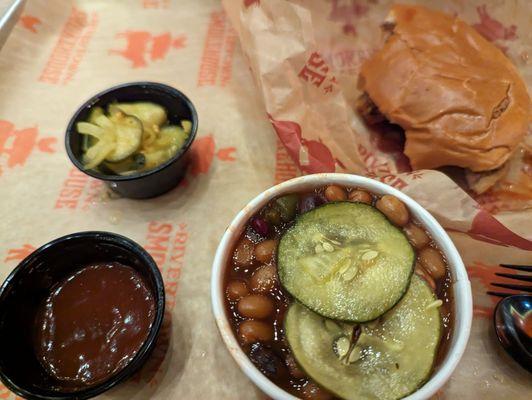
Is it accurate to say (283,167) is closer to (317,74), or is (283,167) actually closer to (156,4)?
(317,74)

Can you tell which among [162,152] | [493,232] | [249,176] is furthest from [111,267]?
[493,232]

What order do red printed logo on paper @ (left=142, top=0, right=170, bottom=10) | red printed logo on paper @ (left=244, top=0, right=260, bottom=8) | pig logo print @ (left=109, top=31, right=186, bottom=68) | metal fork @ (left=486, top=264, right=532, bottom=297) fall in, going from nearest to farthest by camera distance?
1. metal fork @ (left=486, top=264, right=532, bottom=297)
2. red printed logo on paper @ (left=244, top=0, right=260, bottom=8)
3. pig logo print @ (left=109, top=31, right=186, bottom=68)
4. red printed logo on paper @ (left=142, top=0, right=170, bottom=10)

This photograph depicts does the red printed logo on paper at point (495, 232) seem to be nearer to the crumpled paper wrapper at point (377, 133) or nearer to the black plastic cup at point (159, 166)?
the crumpled paper wrapper at point (377, 133)

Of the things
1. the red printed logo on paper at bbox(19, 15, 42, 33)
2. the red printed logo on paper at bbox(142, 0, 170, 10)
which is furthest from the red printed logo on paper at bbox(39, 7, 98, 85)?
the red printed logo on paper at bbox(142, 0, 170, 10)

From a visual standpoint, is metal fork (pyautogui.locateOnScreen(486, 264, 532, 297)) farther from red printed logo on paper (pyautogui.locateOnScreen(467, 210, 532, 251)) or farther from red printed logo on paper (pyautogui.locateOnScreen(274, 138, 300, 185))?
red printed logo on paper (pyautogui.locateOnScreen(274, 138, 300, 185))

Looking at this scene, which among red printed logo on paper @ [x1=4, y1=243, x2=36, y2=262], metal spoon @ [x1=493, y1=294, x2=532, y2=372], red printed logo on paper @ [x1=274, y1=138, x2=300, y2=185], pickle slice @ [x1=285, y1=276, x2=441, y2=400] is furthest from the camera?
red printed logo on paper @ [x1=274, y1=138, x2=300, y2=185]

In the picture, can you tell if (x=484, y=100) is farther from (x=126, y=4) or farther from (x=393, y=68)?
(x=126, y=4)
